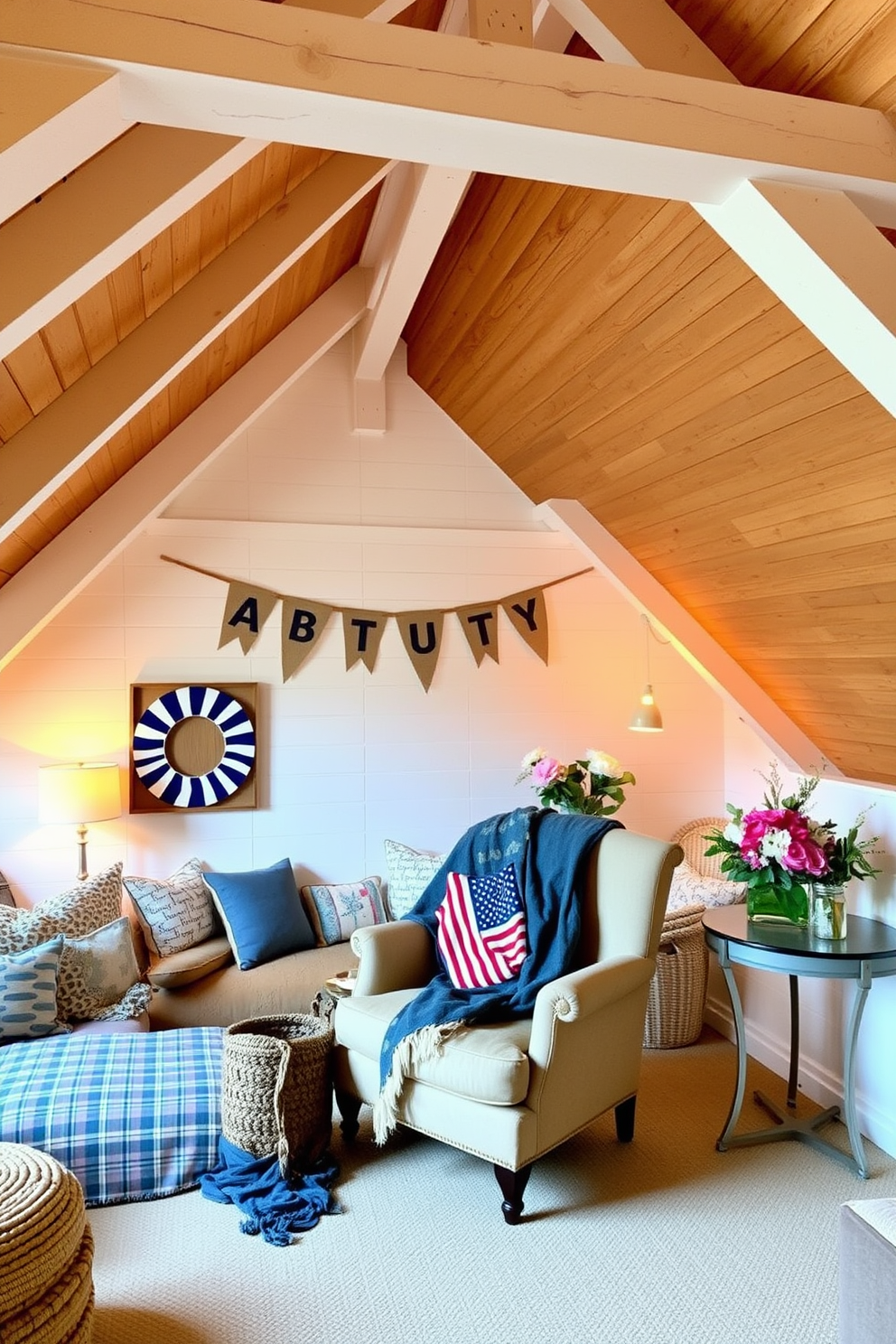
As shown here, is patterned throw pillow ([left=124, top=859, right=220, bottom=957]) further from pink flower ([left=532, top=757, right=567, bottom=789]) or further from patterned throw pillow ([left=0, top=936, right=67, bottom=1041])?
pink flower ([left=532, top=757, right=567, bottom=789])

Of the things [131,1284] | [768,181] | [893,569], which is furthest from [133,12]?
[131,1284]

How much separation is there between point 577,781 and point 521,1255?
2.06m

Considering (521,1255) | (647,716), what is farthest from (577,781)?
(521,1255)

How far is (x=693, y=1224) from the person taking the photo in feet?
8.41

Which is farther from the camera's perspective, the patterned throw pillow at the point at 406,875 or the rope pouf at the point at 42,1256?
the patterned throw pillow at the point at 406,875

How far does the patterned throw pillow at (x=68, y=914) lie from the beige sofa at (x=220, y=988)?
31 centimetres

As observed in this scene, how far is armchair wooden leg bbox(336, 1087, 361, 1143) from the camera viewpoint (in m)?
3.06

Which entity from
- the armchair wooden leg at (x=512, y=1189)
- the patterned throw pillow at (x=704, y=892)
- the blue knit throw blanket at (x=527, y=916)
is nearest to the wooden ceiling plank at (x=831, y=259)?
the blue knit throw blanket at (x=527, y=916)

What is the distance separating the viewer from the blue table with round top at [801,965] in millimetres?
2719

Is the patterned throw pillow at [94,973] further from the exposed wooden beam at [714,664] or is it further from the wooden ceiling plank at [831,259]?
the wooden ceiling plank at [831,259]

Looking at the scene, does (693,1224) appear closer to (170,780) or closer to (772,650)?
(772,650)

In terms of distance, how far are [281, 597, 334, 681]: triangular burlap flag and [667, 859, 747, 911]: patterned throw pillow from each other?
6.11 feet

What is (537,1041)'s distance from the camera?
2.64 metres

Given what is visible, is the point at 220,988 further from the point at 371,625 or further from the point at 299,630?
the point at 371,625
